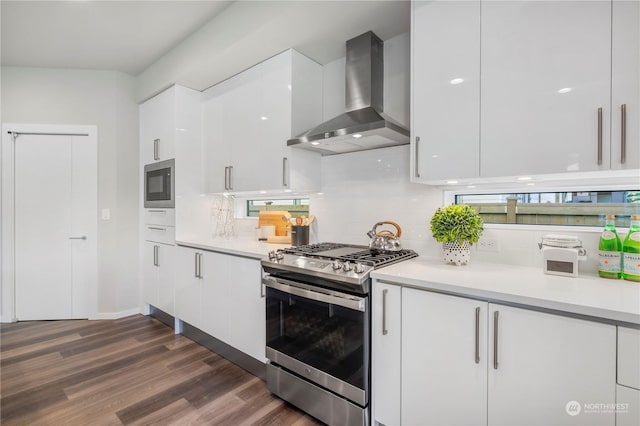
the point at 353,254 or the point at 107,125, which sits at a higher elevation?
the point at 107,125

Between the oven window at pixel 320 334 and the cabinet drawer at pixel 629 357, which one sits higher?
the cabinet drawer at pixel 629 357

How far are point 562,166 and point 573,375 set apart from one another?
0.82m

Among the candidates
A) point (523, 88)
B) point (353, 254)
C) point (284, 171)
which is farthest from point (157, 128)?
point (523, 88)

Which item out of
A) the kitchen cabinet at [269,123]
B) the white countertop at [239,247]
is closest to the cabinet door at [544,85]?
the kitchen cabinet at [269,123]

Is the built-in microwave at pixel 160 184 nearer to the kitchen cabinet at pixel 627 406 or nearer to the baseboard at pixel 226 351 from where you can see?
the baseboard at pixel 226 351

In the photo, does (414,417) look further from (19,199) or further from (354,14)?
(19,199)

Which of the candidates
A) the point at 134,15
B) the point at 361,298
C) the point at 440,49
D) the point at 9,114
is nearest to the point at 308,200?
the point at 361,298

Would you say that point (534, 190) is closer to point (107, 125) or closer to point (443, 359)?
point (443, 359)

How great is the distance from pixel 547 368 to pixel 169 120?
134 inches

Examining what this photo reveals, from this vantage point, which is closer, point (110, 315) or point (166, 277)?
point (166, 277)

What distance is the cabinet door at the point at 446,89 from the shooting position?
153cm

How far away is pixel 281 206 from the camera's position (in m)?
3.04

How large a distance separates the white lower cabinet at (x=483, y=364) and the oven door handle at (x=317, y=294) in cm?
10

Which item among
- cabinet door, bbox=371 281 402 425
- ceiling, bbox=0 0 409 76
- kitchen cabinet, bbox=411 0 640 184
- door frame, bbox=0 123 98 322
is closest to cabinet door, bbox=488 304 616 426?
cabinet door, bbox=371 281 402 425
